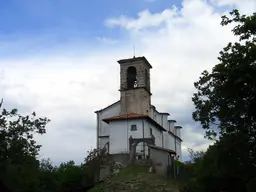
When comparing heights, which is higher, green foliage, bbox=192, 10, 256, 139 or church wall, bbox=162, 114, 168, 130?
church wall, bbox=162, 114, 168, 130

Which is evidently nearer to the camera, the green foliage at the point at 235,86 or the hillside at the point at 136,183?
the green foliage at the point at 235,86

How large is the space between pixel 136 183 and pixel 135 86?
20993mm

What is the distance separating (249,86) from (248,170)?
4.03 m

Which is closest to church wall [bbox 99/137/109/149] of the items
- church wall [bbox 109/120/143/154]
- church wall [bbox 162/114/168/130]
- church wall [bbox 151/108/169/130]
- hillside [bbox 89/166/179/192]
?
A: church wall [bbox 109/120/143/154]

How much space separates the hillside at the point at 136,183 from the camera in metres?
34.7

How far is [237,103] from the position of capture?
19406 mm

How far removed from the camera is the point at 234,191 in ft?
72.1

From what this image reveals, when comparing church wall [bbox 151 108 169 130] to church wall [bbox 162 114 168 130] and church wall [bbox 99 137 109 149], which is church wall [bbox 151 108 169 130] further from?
church wall [bbox 99 137 109 149]

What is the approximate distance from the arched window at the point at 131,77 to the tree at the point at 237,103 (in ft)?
113

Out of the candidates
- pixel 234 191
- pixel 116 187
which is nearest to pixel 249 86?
pixel 234 191

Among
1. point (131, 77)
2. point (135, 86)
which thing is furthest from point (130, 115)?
point (131, 77)

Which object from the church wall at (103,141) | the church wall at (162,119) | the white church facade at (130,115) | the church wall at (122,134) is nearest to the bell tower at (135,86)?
the white church facade at (130,115)

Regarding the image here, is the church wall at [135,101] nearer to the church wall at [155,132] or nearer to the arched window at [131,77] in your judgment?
the arched window at [131,77]

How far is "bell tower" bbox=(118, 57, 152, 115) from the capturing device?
53.3 metres
